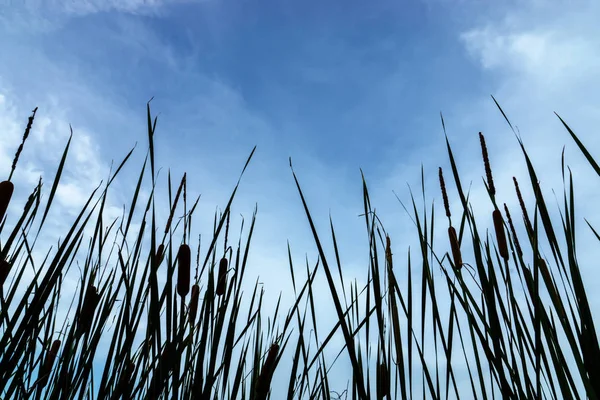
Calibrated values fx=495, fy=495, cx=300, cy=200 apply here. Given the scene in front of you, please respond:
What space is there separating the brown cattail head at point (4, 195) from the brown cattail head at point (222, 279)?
30.0 inches

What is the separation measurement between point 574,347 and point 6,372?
1638 mm

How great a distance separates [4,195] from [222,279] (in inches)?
32.0

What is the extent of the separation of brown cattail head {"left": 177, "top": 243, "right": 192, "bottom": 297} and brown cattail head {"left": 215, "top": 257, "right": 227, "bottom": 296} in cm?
22

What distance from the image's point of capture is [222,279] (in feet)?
6.25

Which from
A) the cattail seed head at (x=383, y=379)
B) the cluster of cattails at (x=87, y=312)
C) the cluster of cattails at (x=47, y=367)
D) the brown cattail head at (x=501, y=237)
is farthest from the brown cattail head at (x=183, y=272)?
the brown cattail head at (x=501, y=237)

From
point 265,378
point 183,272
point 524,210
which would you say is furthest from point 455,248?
point 183,272

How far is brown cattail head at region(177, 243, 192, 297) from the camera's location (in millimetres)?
1514

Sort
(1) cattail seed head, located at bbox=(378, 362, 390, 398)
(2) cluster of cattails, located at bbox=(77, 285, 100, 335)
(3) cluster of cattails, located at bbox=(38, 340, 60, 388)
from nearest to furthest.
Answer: (1) cattail seed head, located at bbox=(378, 362, 390, 398) < (2) cluster of cattails, located at bbox=(77, 285, 100, 335) < (3) cluster of cattails, located at bbox=(38, 340, 60, 388)

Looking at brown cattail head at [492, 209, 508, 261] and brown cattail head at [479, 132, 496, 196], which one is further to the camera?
brown cattail head at [492, 209, 508, 261]

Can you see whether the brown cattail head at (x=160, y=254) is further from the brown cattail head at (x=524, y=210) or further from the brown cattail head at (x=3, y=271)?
the brown cattail head at (x=524, y=210)

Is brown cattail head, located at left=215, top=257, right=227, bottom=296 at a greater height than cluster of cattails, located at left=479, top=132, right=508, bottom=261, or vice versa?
cluster of cattails, located at left=479, top=132, right=508, bottom=261

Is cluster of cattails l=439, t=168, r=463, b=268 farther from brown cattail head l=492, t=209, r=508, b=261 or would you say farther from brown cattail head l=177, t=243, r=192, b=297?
brown cattail head l=177, t=243, r=192, b=297

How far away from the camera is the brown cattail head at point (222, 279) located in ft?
6.14

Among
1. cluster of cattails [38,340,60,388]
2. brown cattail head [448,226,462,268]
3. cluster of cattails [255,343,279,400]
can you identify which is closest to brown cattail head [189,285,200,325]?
cluster of cattails [255,343,279,400]
